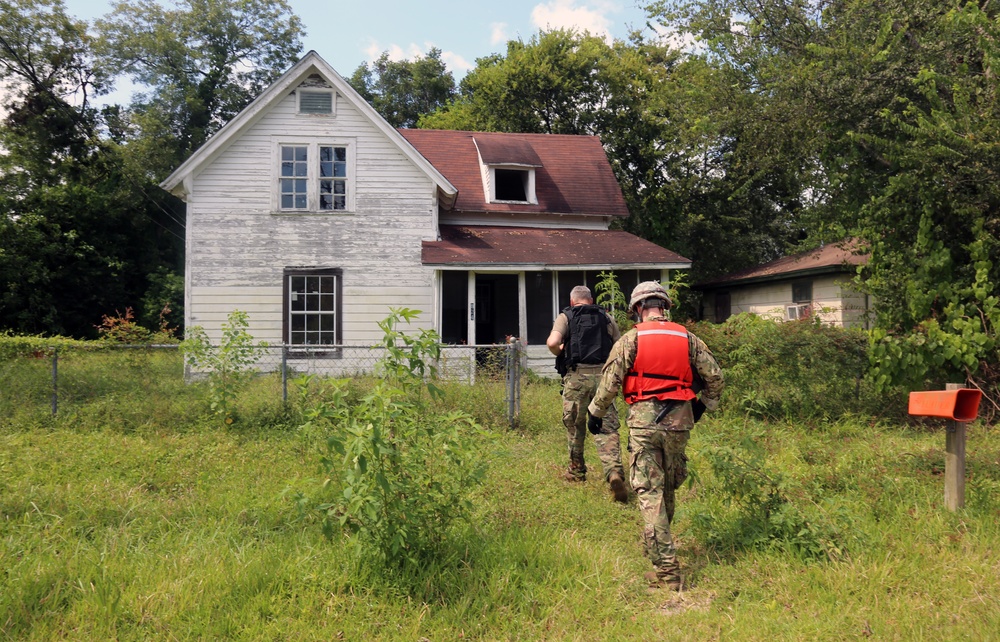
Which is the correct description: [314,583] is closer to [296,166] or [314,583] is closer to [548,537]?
[548,537]

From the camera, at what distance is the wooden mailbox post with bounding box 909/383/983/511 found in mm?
4887

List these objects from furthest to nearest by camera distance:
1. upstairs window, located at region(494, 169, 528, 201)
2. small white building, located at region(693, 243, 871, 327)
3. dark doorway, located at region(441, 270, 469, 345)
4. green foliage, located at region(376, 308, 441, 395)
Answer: upstairs window, located at region(494, 169, 528, 201) → dark doorway, located at region(441, 270, 469, 345) → small white building, located at region(693, 243, 871, 327) → green foliage, located at region(376, 308, 441, 395)

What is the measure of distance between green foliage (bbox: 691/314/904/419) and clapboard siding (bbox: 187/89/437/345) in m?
7.50

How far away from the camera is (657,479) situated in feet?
15.2

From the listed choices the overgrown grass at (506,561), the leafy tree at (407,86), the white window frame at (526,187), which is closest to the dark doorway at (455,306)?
the white window frame at (526,187)

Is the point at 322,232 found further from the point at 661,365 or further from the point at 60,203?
the point at 60,203

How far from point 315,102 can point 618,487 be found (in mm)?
11893

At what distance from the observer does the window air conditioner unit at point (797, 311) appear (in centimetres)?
1783

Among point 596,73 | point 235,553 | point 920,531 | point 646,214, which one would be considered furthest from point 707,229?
point 235,553

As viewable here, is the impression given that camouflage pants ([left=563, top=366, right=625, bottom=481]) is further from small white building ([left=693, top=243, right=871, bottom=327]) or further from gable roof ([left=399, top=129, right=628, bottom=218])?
gable roof ([left=399, top=129, right=628, bottom=218])

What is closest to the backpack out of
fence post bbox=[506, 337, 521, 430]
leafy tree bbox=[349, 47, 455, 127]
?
fence post bbox=[506, 337, 521, 430]

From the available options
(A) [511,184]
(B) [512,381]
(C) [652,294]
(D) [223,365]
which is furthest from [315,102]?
(C) [652,294]

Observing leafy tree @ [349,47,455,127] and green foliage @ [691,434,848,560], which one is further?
leafy tree @ [349,47,455,127]

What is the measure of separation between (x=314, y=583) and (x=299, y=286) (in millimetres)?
11422
